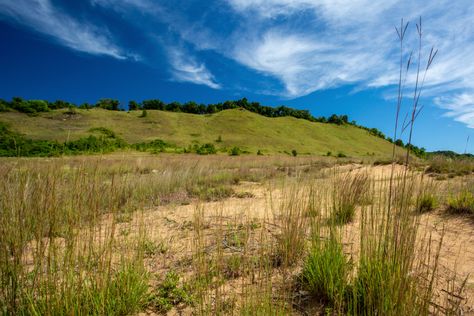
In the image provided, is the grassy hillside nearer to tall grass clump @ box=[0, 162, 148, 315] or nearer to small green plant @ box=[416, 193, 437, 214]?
small green plant @ box=[416, 193, 437, 214]

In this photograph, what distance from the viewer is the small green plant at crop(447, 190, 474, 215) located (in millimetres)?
4254

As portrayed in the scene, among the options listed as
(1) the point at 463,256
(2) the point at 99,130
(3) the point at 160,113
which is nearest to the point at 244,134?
(3) the point at 160,113

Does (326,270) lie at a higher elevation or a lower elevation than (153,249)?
higher

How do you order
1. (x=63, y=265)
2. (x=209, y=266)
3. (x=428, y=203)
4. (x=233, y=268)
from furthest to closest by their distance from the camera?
(x=428, y=203) → (x=233, y=268) → (x=209, y=266) → (x=63, y=265)

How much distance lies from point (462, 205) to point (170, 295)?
497 centimetres

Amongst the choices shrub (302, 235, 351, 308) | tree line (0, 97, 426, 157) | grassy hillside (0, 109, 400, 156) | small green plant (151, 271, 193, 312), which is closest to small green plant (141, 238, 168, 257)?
small green plant (151, 271, 193, 312)

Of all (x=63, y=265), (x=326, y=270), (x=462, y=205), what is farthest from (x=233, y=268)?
(x=462, y=205)

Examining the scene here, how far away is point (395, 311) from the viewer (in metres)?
1.48

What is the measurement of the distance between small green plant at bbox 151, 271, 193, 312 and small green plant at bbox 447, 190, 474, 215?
4.77 meters

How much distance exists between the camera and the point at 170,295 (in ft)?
7.81

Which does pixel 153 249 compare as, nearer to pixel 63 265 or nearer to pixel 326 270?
pixel 63 265

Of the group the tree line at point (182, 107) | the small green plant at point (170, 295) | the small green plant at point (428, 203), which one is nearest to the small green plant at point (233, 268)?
the small green plant at point (170, 295)

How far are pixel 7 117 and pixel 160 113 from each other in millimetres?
29200

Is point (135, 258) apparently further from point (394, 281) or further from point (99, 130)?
point (99, 130)
